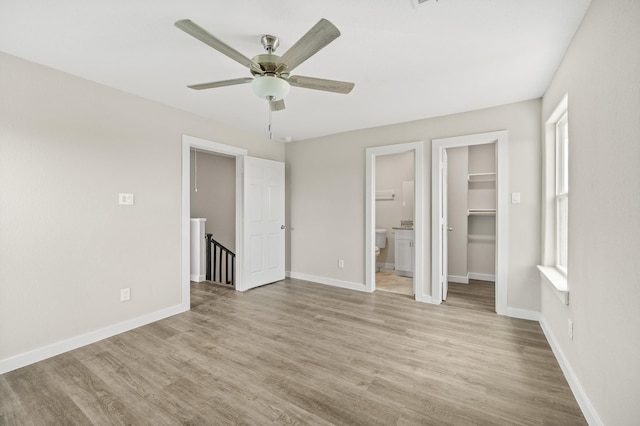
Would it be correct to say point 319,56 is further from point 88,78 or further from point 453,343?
point 453,343

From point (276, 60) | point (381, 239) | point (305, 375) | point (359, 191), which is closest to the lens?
point (276, 60)

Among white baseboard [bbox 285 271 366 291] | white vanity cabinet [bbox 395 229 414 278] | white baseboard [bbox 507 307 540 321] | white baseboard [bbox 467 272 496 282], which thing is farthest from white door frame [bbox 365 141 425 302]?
Answer: white baseboard [bbox 467 272 496 282]

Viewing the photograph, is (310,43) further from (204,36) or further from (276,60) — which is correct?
(204,36)

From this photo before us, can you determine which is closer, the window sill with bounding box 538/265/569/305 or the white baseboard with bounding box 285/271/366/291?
the window sill with bounding box 538/265/569/305

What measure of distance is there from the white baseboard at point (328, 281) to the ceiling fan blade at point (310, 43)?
3393 mm

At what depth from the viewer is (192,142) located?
360 centimetres

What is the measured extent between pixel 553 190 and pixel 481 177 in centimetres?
214

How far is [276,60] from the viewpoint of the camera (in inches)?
70.8

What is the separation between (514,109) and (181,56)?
11.5 feet

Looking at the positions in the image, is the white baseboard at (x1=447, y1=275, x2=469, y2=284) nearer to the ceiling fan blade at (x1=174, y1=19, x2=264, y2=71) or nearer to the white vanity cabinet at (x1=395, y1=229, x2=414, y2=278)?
the white vanity cabinet at (x1=395, y1=229, x2=414, y2=278)

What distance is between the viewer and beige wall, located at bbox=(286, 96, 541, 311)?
3.19 meters

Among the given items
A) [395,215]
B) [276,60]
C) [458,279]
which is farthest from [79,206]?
[458,279]

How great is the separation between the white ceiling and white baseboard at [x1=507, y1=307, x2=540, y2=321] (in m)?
2.38

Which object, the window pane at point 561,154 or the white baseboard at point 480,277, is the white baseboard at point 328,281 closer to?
the white baseboard at point 480,277
